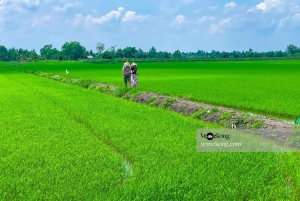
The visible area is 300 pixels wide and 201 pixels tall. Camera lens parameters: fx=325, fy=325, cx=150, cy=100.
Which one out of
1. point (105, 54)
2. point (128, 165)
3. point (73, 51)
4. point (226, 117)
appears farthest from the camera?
point (73, 51)

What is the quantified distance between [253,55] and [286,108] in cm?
8382

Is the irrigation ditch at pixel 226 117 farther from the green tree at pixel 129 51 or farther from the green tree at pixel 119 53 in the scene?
the green tree at pixel 119 53

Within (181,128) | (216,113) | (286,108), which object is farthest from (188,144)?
(286,108)

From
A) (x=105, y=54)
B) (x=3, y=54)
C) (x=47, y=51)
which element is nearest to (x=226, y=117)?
(x=105, y=54)

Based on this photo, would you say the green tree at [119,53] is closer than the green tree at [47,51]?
Yes

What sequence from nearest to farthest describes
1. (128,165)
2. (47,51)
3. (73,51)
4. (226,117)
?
(128,165)
(226,117)
(73,51)
(47,51)

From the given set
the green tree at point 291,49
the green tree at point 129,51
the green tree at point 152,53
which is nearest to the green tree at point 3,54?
the green tree at point 129,51

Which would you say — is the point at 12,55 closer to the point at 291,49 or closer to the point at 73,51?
the point at 73,51

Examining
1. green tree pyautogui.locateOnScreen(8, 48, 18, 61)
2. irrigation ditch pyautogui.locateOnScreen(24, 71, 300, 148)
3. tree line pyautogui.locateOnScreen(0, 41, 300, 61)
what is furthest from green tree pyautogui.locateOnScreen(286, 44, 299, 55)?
irrigation ditch pyautogui.locateOnScreen(24, 71, 300, 148)

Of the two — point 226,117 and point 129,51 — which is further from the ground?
point 226,117

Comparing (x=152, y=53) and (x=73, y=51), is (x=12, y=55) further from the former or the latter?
(x=152, y=53)

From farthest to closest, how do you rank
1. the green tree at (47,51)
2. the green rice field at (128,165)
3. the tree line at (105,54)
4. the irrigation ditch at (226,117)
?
1. the green tree at (47,51)
2. the tree line at (105,54)
3. the irrigation ditch at (226,117)
4. the green rice field at (128,165)

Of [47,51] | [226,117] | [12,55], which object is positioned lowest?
[12,55]

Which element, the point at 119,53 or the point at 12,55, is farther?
the point at 12,55
